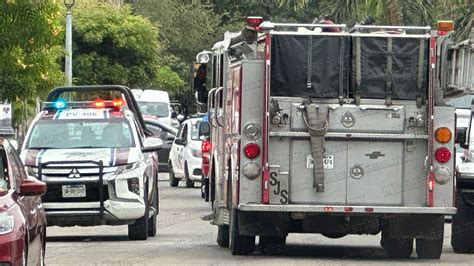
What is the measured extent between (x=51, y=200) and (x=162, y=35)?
56.4 metres

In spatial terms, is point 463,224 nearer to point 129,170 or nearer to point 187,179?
point 129,170

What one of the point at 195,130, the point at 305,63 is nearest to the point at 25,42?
the point at 305,63

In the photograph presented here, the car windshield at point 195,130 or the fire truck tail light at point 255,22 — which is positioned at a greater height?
the fire truck tail light at point 255,22

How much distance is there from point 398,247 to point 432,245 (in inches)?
28.4

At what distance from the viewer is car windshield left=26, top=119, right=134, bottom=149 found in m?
20.6

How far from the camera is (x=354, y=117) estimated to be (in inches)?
663

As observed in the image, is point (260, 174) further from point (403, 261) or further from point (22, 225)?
point (22, 225)

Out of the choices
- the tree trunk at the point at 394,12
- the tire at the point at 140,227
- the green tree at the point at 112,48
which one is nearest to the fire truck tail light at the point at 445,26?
the tire at the point at 140,227

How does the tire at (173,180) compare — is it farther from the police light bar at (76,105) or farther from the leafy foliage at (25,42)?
the police light bar at (76,105)

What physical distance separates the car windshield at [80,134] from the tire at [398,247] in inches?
170

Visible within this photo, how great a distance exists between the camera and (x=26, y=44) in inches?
989

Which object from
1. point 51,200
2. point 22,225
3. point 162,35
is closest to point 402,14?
point 51,200

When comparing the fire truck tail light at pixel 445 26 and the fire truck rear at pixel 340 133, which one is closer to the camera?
the fire truck tail light at pixel 445 26

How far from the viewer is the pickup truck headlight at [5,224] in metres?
12.0
